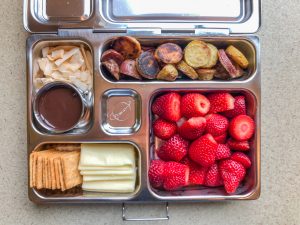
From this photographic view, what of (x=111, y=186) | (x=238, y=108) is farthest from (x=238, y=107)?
(x=111, y=186)

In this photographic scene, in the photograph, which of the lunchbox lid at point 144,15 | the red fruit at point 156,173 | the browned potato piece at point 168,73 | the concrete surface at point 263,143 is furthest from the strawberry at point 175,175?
the lunchbox lid at point 144,15

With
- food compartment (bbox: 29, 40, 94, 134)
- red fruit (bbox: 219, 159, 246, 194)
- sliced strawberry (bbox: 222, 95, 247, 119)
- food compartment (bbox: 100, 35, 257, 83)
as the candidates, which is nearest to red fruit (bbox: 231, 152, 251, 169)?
red fruit (bbox: 219, 159, 246, 194)

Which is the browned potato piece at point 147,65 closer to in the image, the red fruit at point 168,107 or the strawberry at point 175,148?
the red fruit at point 168,107

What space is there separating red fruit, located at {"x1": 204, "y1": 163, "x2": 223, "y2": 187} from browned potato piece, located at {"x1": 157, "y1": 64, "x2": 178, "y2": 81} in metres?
0.29

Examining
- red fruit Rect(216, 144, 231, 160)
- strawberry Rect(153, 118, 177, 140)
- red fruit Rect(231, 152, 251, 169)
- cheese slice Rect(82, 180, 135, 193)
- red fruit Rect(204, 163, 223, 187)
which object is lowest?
cheese slice Rect(82, 180, 135, 193)

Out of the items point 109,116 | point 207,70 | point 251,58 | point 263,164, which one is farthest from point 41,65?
point 263,164

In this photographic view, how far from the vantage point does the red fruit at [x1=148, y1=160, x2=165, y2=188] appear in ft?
3.85

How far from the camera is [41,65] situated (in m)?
1.19

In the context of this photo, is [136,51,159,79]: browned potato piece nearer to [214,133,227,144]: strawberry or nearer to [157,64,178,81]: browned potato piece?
[157,64,178,81]: browned potato piece

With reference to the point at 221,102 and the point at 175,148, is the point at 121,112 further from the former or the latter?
the point at 221,102

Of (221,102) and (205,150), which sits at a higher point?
(221,102)

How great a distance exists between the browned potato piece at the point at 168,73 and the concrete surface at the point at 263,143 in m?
0.30

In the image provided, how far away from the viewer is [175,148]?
118cm

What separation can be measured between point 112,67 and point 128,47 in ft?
0.25
